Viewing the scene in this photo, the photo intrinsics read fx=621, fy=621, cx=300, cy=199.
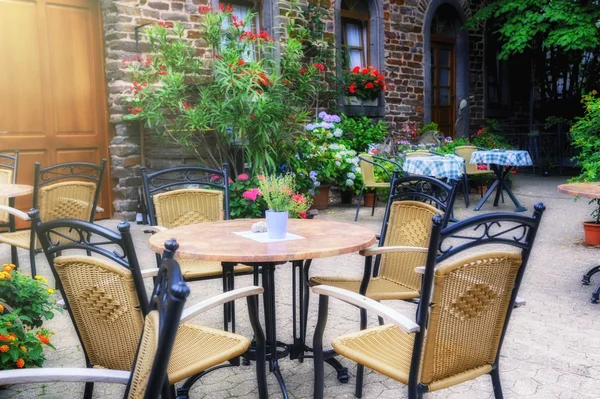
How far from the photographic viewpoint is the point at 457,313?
1977mm

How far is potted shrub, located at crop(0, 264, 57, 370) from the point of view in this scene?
2525 mm

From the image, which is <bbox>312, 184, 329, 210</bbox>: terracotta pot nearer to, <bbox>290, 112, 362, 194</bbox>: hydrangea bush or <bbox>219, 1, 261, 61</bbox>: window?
<bbox>290, 112, 362, 194</bbox>: hydrangea bush

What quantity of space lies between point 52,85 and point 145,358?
20.8 feet

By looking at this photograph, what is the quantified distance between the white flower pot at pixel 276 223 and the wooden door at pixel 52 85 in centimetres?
495

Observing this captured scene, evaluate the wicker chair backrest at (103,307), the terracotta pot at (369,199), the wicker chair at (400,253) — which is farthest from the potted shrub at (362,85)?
the wicker chair backrest at (103,307)

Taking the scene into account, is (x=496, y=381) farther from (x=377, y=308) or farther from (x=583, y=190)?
(x=583, y=190)

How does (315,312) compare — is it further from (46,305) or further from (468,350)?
(468,350)

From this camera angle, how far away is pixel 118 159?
7.29 metres

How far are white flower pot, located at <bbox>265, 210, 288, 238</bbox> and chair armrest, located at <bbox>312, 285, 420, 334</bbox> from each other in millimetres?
442

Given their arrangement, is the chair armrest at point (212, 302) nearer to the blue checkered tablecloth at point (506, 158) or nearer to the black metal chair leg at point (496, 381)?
the black metal chair leg at point (496, 381)

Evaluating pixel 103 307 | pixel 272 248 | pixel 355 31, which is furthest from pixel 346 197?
pixel 103 307

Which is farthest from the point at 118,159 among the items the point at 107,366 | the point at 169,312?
the point at 169,312

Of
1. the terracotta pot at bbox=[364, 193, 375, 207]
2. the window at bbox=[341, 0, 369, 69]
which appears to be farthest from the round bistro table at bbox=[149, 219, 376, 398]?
the window at bbox=[341, 0, 369, 69]

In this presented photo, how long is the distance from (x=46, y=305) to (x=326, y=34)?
7.07 metres
